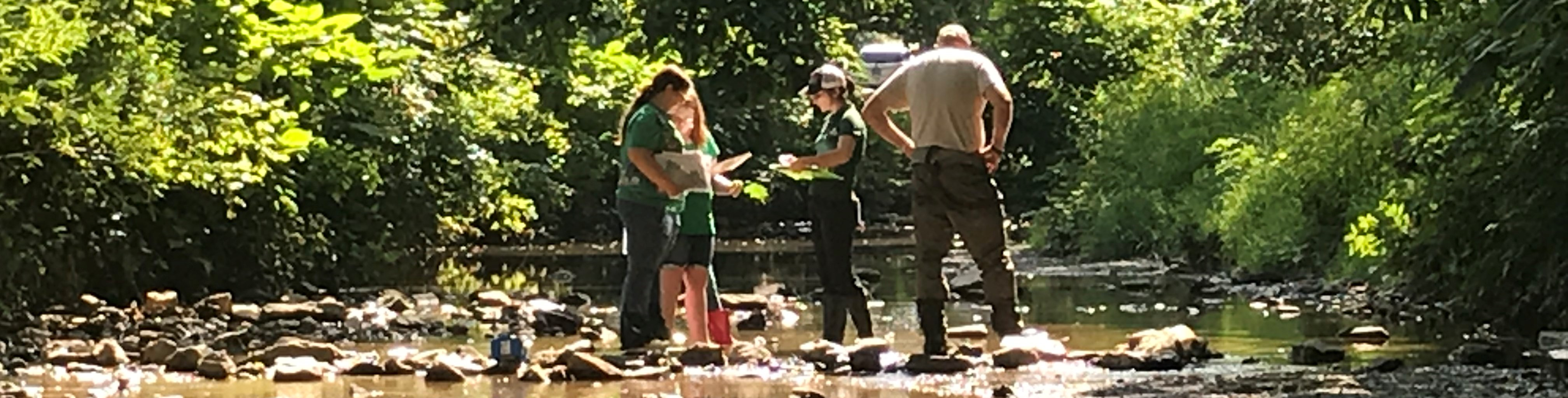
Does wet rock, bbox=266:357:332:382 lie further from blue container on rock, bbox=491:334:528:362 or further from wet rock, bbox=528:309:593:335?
wet rock, bbox=528:309:593:335

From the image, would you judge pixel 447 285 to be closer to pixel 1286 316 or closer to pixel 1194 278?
pixel 1194 278

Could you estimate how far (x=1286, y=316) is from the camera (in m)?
14.3

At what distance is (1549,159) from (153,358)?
5.41 metres

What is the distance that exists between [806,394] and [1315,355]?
2385 mm

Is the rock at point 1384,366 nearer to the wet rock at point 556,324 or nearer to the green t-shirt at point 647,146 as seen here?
the green t-shirt at point 647,146

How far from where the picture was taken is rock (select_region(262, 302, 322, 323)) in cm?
1466

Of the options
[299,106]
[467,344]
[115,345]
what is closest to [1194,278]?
[299,106]

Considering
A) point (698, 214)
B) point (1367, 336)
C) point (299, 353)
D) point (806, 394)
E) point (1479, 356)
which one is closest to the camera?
point (806, 394)

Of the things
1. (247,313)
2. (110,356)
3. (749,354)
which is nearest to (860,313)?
(749,354)

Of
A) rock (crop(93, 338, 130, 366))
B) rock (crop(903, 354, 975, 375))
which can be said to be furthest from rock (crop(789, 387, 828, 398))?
rock (crop(93, 338, 130, 366))

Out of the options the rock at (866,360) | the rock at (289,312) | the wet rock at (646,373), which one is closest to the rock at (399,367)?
the wet rock at (646,373)

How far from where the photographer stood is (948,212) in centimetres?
1062

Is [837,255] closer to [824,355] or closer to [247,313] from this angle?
[824,355]

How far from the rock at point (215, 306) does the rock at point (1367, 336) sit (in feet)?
19.8
